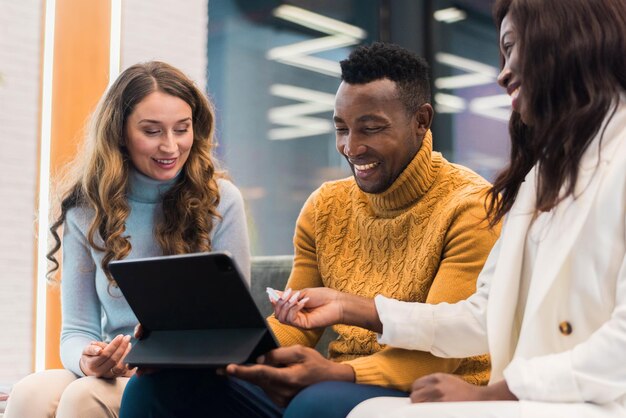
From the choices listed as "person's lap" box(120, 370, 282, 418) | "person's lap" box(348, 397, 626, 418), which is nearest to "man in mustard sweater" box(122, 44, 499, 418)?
"person's lap" box(120, 370, 282, 418)

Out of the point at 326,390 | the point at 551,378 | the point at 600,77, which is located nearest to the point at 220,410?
the point at 326,390

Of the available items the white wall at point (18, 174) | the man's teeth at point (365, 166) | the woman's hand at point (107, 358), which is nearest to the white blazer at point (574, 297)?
the man's teeth at point (365, 166)

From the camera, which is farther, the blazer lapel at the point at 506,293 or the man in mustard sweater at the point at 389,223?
the man in mustard sweater at the point at 389,223

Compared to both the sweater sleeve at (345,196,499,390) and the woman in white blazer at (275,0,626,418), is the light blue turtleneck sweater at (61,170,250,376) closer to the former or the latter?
the sweater sleeve at (345,196,499,390)

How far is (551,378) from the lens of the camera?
1125 millimetres

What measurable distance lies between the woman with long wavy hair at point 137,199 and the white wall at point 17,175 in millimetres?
1576

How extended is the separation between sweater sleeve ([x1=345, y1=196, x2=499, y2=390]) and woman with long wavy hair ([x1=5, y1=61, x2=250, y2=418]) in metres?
0.65

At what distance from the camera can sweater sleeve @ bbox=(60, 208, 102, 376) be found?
2.13m

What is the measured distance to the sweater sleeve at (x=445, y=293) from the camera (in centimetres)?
162

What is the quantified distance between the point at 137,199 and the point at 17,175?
1.72 meters

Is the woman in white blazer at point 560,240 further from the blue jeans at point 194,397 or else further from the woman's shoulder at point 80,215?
the woman's shoulder at point 80,215

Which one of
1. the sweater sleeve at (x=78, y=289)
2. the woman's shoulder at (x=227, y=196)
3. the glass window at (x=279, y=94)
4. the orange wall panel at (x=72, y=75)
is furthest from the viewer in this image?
the glass window at (x=279, y=94)

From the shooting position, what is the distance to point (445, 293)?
1.68 m

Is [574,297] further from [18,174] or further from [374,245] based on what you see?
[18,174]
